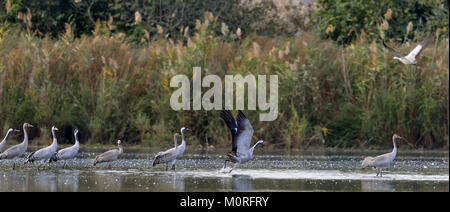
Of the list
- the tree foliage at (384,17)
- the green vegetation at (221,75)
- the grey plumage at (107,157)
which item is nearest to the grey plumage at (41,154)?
the grey plumage at (107,157)

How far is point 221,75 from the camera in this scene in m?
21.3

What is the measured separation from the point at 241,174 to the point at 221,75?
19.1 feet

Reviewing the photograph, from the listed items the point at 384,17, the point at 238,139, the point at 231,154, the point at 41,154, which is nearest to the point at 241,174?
the point at 231,154

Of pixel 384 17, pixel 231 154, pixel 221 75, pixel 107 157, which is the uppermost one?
pixel 384 17

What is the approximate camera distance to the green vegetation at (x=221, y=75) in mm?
20531

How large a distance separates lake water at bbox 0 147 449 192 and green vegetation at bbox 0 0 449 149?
105 cm

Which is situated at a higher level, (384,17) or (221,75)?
(384,17)

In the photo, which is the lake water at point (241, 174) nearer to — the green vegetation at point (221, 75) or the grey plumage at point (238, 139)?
the grey plumage at point (238, 139)

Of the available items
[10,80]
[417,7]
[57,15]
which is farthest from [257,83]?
[57,15]

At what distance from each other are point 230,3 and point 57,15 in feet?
17.8

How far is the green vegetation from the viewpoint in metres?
20.5

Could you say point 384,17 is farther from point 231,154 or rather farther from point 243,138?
point 231,154

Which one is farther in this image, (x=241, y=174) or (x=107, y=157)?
(x=107, y=157)
